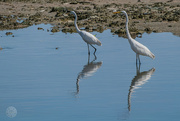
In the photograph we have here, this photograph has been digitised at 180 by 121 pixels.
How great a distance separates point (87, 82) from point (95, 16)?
20.4 m

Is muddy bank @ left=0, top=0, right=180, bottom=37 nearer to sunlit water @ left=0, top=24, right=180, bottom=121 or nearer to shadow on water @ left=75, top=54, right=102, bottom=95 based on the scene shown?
sunlit water @ left=0, top=24, right=180, bottom=121

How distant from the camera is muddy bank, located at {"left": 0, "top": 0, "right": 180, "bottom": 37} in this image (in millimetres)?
28169

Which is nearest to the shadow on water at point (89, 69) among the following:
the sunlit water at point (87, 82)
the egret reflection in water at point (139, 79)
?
the sunlit water at point (87, 82)

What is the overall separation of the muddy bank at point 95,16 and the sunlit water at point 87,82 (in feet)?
18.8

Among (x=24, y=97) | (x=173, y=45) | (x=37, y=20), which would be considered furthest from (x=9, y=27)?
(x=24, y=97)

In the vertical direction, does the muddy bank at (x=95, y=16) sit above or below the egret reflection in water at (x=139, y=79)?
above

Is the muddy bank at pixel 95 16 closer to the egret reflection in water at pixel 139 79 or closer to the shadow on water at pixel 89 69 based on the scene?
the shadow on water at pixel 89 69

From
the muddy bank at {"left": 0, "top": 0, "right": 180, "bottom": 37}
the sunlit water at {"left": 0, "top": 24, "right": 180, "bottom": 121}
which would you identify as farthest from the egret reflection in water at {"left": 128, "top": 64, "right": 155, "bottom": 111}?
the muddy bank at {"left": 0, "top": 0, "right": 180, "bottom": 37}

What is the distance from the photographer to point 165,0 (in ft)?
140

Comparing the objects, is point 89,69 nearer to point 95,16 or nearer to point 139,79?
point 139,79

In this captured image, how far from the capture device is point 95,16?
33.5 metres

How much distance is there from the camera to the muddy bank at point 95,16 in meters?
28.2

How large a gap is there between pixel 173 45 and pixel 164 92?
8.67 m

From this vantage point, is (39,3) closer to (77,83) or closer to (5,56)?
(5,56)
